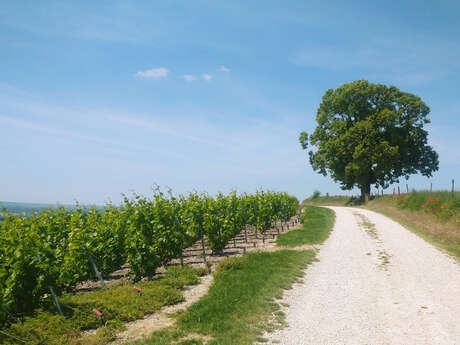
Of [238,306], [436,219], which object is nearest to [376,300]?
[238,306]

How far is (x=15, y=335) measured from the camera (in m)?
5.04

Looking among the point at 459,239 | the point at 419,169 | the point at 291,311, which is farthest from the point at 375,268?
the point at 419,169

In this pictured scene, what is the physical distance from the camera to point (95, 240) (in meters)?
9.02

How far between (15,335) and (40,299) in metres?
1.32

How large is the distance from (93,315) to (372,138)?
1487 inches

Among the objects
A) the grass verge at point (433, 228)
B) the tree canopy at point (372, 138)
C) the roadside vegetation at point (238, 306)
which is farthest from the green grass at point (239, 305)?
the tree canopy at point (372, 138)

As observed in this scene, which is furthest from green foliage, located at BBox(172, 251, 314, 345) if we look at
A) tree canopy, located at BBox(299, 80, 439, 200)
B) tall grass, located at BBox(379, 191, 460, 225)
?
tree canopy, located at BBox(299, 80, 439, 200)

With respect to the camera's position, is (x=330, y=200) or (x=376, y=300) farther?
(x=330, y=200)

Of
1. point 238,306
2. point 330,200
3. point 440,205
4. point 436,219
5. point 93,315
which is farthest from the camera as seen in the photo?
point 330,200

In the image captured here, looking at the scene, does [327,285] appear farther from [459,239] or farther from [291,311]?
[459,239]

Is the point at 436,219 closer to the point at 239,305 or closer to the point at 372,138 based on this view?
the point at 239,305

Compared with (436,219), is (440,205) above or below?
above

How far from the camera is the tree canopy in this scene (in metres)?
36.7

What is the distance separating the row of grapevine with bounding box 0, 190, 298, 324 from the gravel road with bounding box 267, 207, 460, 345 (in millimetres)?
4540
